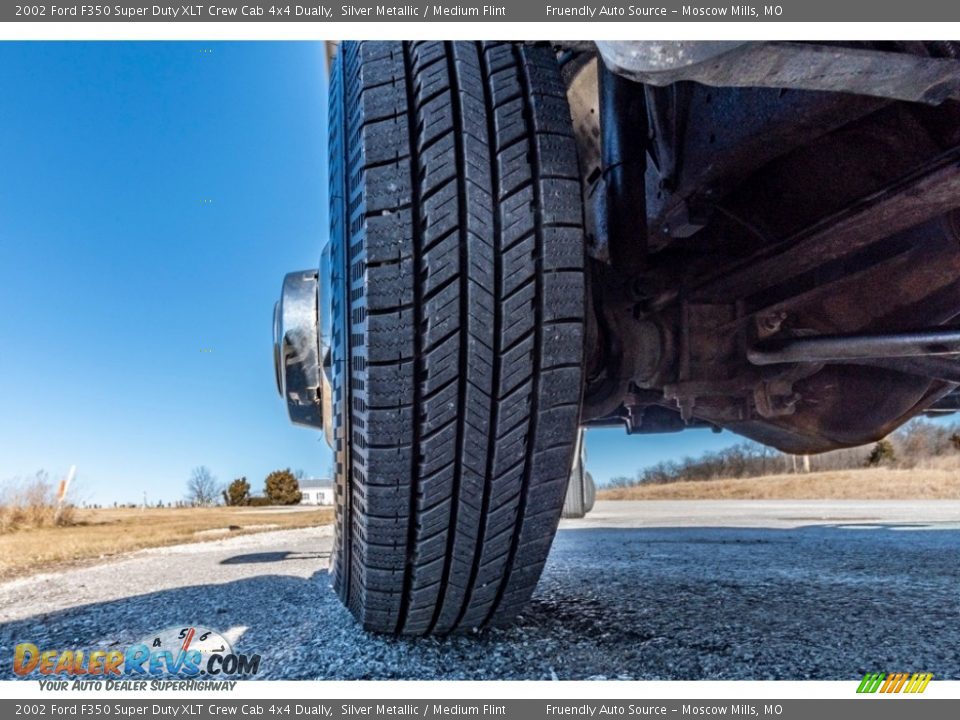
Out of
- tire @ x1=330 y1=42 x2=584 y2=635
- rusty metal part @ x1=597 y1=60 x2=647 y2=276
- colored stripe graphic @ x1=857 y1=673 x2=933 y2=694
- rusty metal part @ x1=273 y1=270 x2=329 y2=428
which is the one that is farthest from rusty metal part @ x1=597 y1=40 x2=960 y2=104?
rusty metal part @ x1=273 y1=270 x2=329 y2=428

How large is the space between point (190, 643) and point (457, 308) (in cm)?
70

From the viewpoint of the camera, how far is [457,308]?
0.83 m

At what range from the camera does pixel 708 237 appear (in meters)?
1.34

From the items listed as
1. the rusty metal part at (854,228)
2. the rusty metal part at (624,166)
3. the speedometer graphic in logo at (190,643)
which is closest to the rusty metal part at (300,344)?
the speedometer graphic in logo at (190,643)

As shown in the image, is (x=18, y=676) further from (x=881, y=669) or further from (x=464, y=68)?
(x=881, y=669)

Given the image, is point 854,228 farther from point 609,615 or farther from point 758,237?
point 609,615

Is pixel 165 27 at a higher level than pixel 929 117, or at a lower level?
higher

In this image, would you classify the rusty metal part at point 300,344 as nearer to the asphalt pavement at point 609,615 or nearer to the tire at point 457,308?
the asphalt pavement at point 609,615

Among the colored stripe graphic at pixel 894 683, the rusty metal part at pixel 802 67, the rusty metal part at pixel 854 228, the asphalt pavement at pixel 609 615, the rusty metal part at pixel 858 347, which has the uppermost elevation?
the rusty metal part at pixel 802 67

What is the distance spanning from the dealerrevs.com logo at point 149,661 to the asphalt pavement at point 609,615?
38 mm

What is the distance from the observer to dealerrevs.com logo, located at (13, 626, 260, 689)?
902 mm

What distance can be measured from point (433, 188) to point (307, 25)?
33 cm

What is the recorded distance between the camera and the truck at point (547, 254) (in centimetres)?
82
